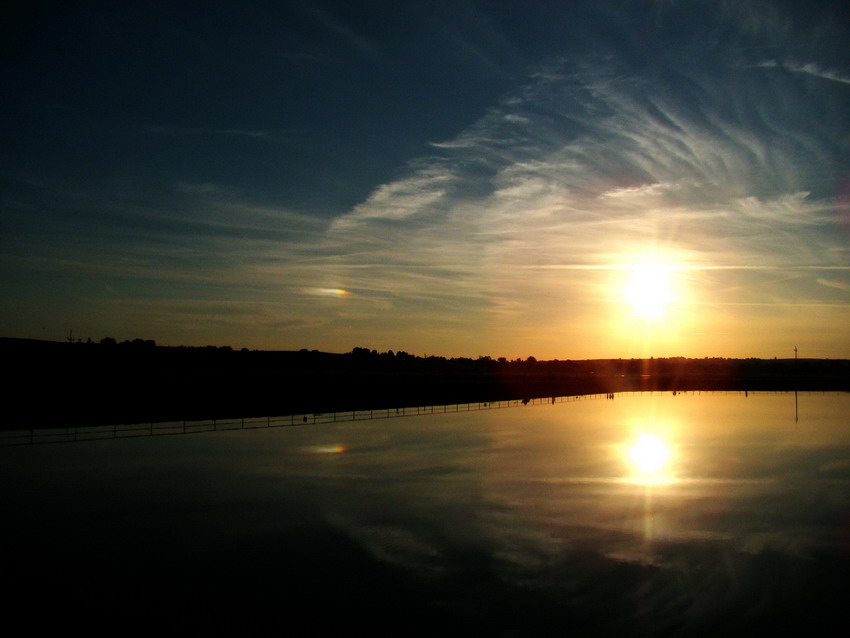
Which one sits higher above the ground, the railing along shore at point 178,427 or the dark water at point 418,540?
the railing along shore at point 178,427

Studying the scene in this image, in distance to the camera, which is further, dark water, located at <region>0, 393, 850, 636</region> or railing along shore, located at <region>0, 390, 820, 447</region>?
railing along shore, located at <region>0, 390, 820, 447</region>

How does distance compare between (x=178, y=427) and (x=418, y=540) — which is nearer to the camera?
(x=418, y=540)

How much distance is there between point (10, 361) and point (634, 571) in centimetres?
10368

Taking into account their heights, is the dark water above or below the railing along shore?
below

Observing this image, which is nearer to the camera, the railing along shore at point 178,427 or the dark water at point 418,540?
the dark water at point 418,540

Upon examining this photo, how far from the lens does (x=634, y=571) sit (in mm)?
17547

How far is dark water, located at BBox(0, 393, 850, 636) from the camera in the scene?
576 inches

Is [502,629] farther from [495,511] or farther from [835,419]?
[835,419]

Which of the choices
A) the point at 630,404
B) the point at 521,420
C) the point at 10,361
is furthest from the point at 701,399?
the point at 10,361

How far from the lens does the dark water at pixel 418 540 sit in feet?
48.0

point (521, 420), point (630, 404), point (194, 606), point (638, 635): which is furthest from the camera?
point (630, 404)

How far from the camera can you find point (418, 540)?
2033cm

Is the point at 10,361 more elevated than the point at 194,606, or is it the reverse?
the point at 10,361

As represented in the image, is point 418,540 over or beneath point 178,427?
beneath
